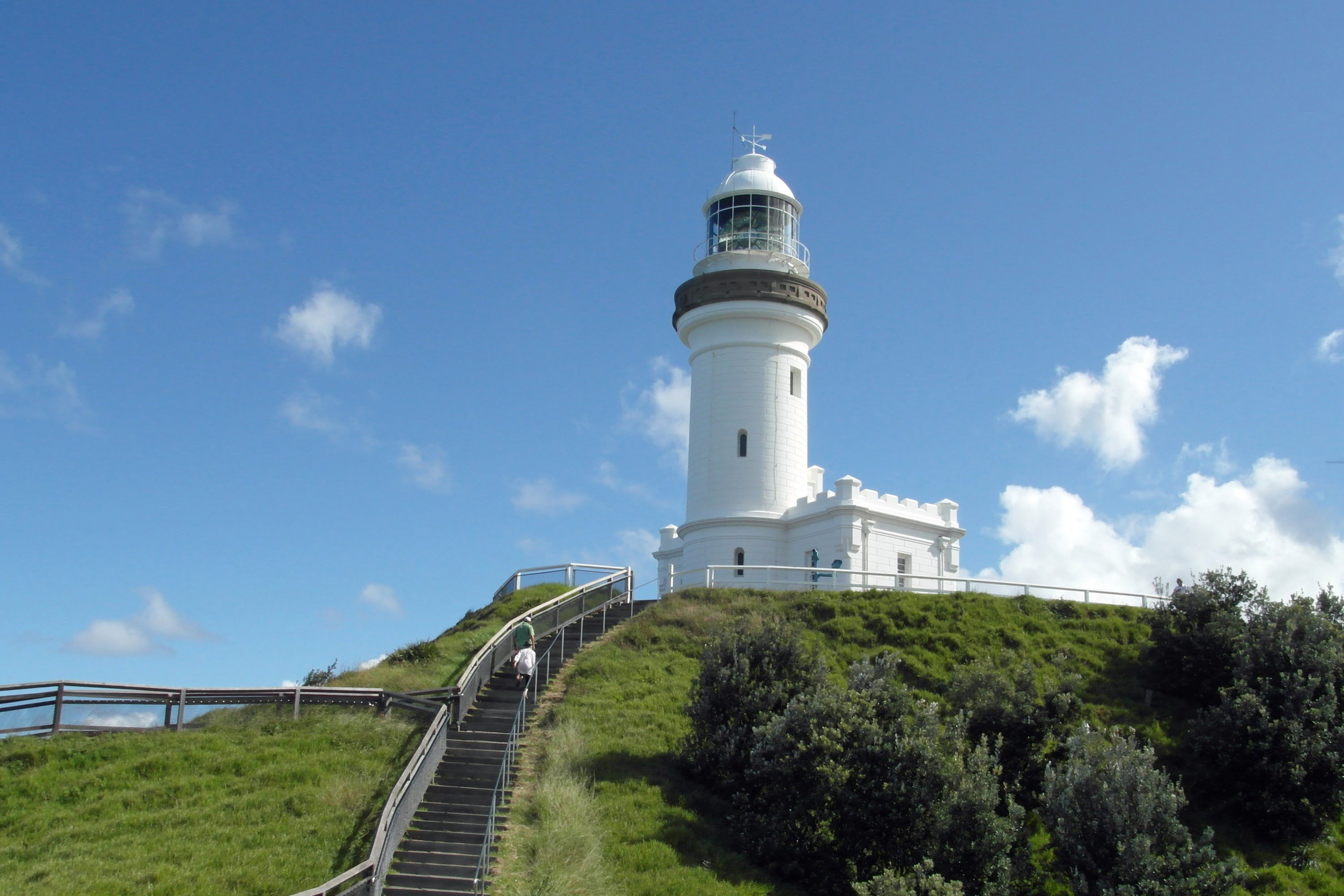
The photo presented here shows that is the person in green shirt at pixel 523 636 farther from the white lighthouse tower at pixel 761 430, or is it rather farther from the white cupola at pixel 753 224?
the white cupola at pixel 753 224

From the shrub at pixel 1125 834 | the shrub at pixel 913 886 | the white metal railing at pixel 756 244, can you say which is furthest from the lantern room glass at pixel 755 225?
the shrub at pixel 913 886

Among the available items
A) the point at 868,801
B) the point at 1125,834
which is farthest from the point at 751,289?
the point at 1125,834

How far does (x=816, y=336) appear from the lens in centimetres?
4056

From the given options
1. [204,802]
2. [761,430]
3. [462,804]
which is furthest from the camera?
[761,430]

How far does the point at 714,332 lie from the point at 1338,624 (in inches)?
809

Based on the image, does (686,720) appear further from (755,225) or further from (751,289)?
(755,225)

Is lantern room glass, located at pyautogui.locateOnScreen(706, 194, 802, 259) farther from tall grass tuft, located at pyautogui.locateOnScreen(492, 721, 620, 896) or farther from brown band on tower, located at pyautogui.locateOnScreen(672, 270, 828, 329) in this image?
tall grass tuft, located at pyautogui.locateOnScreen(492, 721, 620, 896)

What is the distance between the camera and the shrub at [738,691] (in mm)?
21109

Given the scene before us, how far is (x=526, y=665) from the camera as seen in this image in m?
25.1

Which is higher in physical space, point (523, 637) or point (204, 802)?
point (523, 637)

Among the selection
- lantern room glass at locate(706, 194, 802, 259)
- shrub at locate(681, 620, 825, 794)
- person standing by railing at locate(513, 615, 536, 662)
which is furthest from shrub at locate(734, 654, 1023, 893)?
lantern room glass at locate(706, 194, 802, 259)

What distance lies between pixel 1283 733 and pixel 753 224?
80.0 feet

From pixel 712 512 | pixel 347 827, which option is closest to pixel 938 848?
pixel 347 827

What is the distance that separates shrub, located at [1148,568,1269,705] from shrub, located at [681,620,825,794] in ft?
32.4
